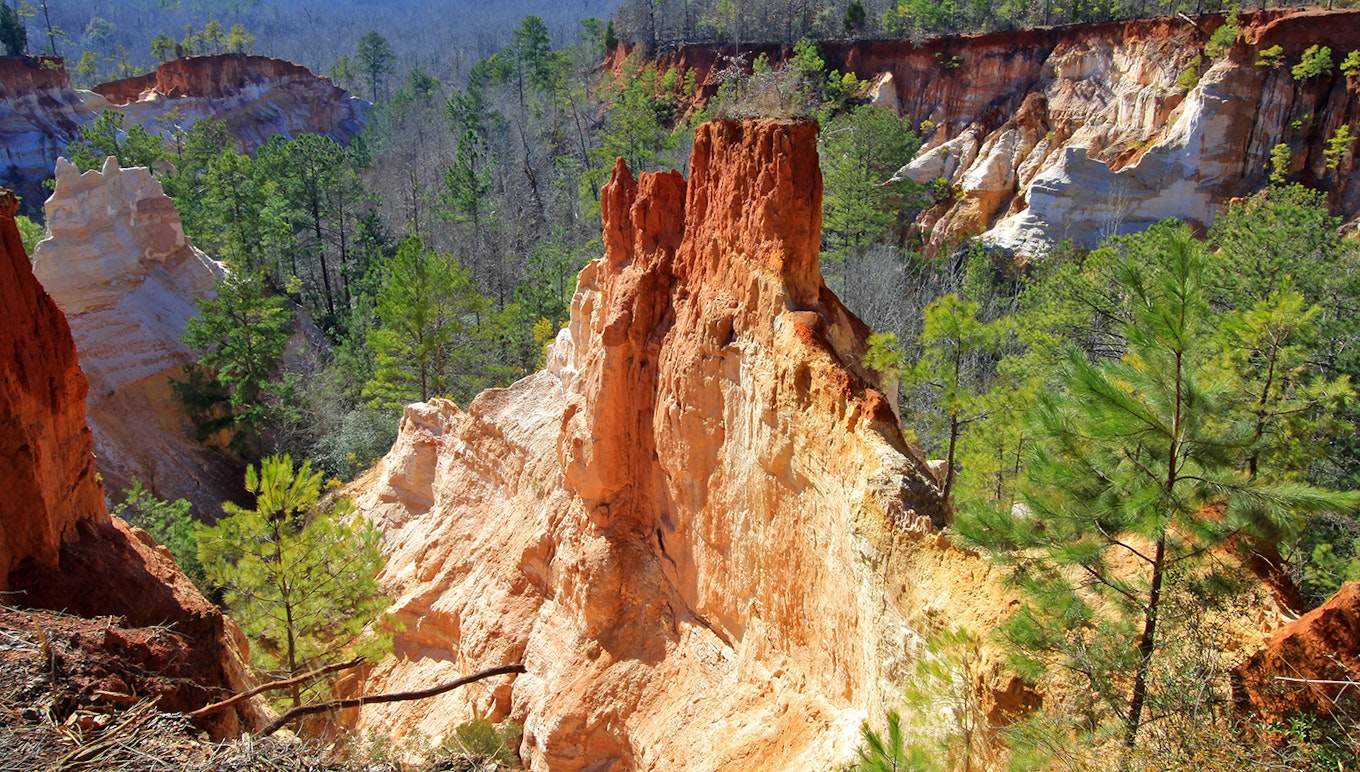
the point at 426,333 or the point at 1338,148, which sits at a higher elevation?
the point at 1338,148

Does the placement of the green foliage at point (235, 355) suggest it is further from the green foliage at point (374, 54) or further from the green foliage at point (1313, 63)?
the green foliage at point (374, 54)

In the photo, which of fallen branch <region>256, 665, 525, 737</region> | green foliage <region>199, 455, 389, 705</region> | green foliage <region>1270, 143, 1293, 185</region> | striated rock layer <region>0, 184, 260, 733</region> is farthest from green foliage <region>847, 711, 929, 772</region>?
green foliage <region>1270, 143, 1293, 185</region>

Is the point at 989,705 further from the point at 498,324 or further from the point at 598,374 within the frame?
the point at 498,324

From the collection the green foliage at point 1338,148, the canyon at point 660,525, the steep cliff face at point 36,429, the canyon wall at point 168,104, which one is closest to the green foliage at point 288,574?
the canyon at point 660,525

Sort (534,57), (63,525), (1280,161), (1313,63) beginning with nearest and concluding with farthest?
(63,525), (1313,63), (1280,161), (534,57)

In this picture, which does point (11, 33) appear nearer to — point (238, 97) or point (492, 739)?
point (238, 97)

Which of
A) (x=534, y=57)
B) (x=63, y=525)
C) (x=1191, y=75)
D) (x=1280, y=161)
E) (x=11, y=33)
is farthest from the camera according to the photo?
(x=534, y=57)

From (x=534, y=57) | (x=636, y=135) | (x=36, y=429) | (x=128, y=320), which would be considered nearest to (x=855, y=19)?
(x=636, y=135)

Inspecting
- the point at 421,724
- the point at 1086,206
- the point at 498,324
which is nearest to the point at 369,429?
the point at 498,324
